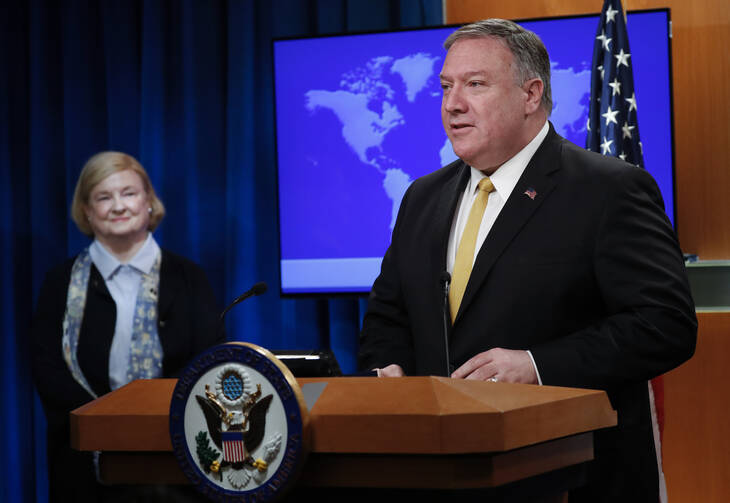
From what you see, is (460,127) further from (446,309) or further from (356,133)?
(356,133)

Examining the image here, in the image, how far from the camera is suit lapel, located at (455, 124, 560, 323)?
1.81 m

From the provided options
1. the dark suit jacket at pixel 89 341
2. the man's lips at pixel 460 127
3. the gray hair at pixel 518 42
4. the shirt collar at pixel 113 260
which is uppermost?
the gray hair at pixel 518 42

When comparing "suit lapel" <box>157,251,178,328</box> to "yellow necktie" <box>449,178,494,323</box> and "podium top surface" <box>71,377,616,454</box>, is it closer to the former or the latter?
"yellow necktie" <box>449,178,494,323</box>

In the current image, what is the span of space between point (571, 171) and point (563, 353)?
1.57 ft

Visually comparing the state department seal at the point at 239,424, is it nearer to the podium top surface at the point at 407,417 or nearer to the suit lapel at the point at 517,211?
the podium top surface at the point at 407,417

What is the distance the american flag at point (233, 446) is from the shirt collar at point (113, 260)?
2.76m

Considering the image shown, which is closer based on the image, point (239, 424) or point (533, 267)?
point (239, 424)

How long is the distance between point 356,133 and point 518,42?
5.80 feet

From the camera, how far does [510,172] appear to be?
1.98m

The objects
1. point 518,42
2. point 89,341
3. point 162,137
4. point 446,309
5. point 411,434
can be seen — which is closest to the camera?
point 411,434

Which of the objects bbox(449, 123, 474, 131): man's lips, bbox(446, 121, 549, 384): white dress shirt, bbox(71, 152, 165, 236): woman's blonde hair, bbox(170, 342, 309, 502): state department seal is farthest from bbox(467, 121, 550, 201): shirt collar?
bbox(71, 152, 165, 236): woman's blonde hair

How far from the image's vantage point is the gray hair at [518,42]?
1.98 metres

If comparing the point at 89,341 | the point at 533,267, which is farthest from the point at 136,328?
the point at 533,267

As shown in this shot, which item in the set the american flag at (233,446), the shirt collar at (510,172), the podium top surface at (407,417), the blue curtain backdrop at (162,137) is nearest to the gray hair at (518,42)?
the shirt collar at (510,172)
